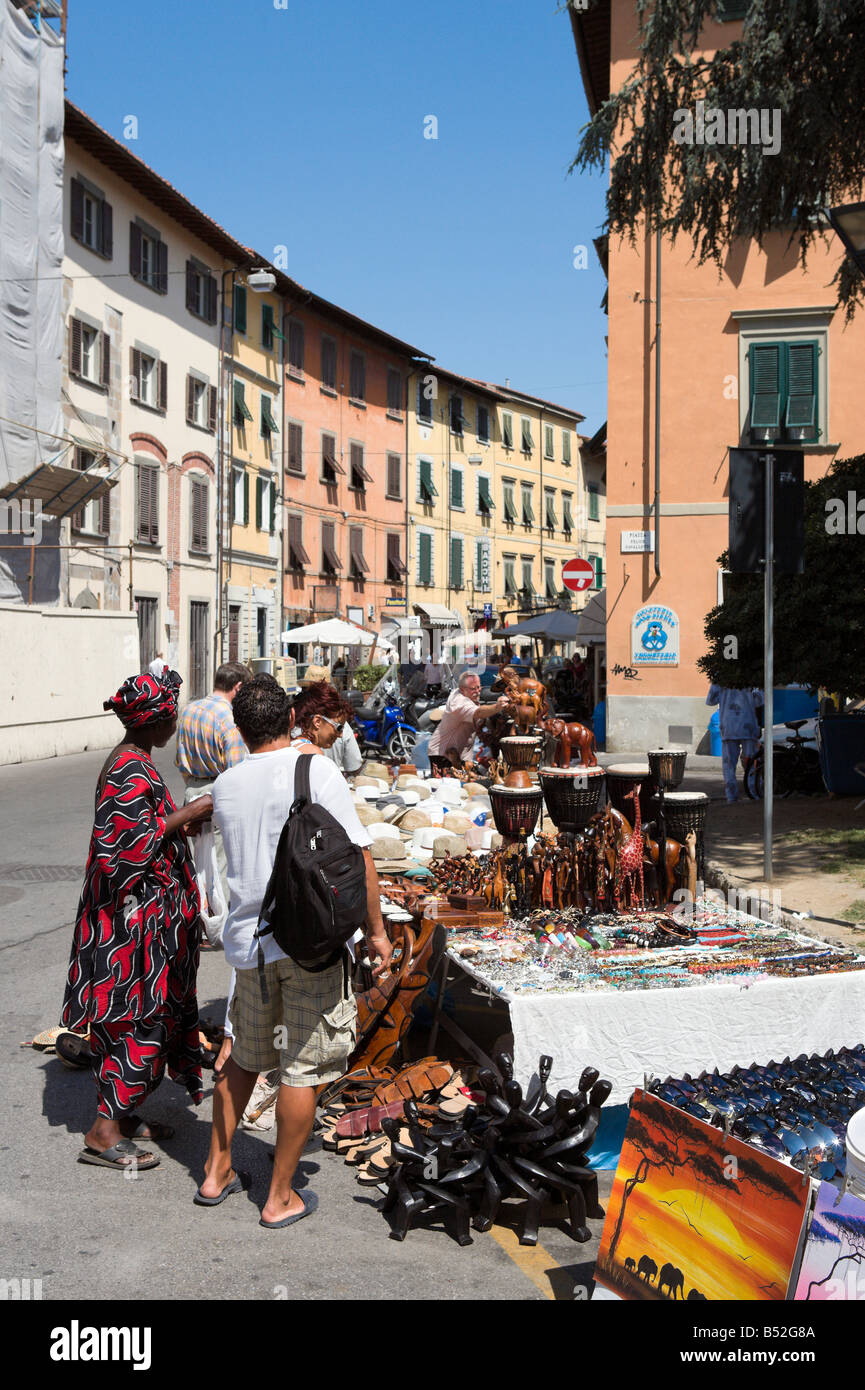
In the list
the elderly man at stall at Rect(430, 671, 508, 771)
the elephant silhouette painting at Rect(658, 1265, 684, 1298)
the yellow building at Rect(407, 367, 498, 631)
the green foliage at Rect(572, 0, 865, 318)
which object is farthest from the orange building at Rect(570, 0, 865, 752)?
the yellow building at Rect(407, 367, 498, 631)

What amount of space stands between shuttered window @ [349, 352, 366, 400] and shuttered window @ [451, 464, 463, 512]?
7038mm

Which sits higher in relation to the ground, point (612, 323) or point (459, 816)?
point (612, 323)

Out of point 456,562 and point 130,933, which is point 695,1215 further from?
point 456,562

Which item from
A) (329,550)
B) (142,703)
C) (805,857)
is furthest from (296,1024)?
(329,550)

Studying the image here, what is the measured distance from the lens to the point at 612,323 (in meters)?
19.9

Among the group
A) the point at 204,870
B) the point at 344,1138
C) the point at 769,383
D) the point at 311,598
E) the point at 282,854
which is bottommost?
the point at 344,1138

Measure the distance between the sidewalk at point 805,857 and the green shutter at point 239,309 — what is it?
26.4m

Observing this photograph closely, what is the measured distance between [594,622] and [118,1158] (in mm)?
19021

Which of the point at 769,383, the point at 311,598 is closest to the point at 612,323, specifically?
the point at 769,383

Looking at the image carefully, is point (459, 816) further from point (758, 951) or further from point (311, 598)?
point (311, 598)

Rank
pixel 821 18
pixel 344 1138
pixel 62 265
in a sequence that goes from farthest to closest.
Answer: pixel 62 265 → pixel 821 18 → pixel 344 1138

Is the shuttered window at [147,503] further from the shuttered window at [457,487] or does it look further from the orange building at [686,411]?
the shuttered window at [457,487]

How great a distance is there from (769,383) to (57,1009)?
646 inches

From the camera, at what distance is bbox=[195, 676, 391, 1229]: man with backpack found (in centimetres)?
374
